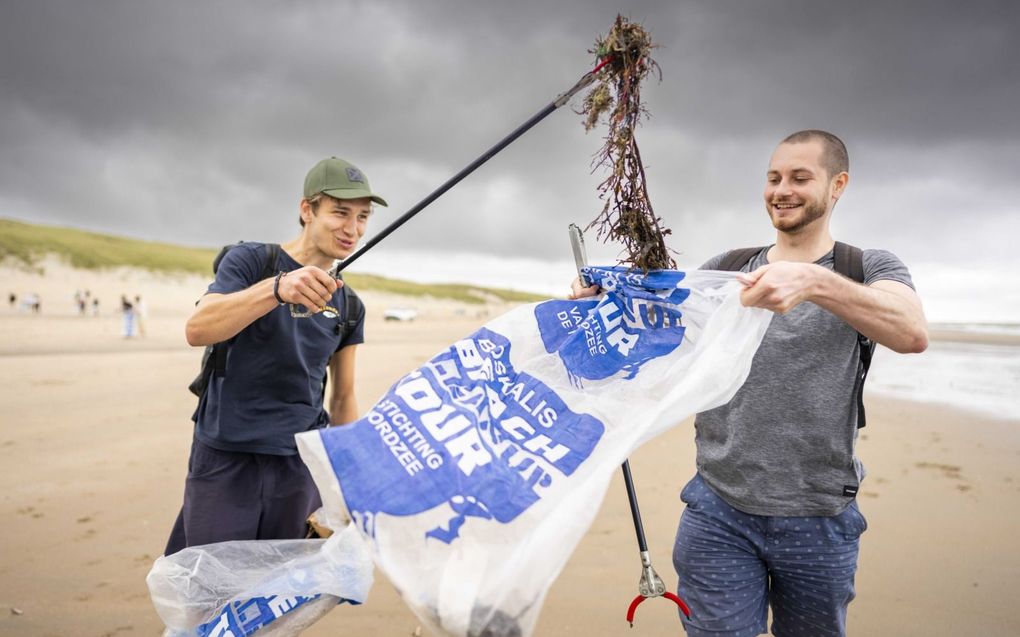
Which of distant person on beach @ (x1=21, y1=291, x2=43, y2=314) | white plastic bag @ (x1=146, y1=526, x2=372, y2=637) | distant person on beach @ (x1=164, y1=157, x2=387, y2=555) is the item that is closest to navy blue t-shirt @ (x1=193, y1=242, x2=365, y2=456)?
distant person on beach @ (x1=164, y1=157, x2=387, y2=555)

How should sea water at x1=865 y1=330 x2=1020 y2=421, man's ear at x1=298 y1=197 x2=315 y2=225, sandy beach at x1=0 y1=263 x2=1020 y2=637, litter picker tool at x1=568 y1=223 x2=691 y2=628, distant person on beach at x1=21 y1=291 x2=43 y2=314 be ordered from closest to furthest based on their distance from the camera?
litter picker tool at x1=568 y1=223 x2=691 y2=628, man's ear at x1=298 y1=197 x2=315 y2=225, sandy beach at x1=0 y1=263 x2=1020 y2=637, sea water at x1=865 y1=330 x2=1020 y2=421, distant person on beach at x1=21 y1=291 x2=43 y2=314

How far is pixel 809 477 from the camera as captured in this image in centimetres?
182

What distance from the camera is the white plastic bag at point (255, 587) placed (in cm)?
163

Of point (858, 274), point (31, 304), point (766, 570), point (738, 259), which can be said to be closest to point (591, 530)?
point (766, 570)

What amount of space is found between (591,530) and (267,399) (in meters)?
2.94

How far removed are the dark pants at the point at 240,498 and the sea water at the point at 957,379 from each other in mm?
9467

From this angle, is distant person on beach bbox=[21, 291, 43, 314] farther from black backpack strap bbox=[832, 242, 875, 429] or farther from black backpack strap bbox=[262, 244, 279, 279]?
black backpack strap bbox=[832, 242, 875, 429]

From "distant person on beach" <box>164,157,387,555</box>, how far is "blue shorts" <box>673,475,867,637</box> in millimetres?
1444

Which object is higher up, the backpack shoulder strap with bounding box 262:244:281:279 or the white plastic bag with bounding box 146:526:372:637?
the backpack shoulder strap with bounding box 262:244:281:279

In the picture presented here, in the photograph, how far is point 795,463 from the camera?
1821 millimetres

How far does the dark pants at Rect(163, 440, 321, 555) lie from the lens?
80.3 inches

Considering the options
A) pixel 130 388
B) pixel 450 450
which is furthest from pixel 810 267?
pixel 130 388

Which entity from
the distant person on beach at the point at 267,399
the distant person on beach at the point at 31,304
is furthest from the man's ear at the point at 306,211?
the distant person on beach at the point at 31,304

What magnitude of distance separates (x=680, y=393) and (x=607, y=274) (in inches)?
22.9
